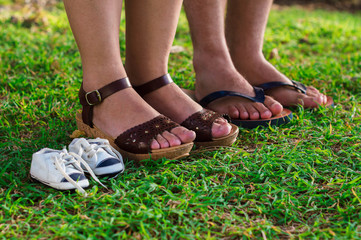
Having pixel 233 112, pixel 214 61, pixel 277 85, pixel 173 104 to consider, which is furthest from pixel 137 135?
pixel 277 85

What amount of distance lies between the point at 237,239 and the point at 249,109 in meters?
0.84

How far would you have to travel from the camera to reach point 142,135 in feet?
4.96

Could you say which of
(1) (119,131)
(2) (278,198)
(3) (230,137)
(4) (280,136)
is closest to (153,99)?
(1) (119,131)

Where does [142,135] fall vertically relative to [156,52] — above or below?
below

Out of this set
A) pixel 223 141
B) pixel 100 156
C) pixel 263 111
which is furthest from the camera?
pixel 263 111

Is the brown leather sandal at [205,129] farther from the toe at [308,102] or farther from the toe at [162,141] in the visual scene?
the toe at [308,102]

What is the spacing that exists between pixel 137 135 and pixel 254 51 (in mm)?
949

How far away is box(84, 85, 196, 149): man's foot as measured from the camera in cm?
152

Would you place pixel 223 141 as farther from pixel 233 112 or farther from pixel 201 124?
pixel 233 112

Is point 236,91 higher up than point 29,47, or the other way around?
point 29,47

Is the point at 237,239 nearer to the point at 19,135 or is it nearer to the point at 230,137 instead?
the point at 230,137

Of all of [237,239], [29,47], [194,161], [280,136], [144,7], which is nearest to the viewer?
[237,239]

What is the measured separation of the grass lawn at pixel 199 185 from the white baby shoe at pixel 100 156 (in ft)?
0.14

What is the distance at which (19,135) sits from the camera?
1803mm
